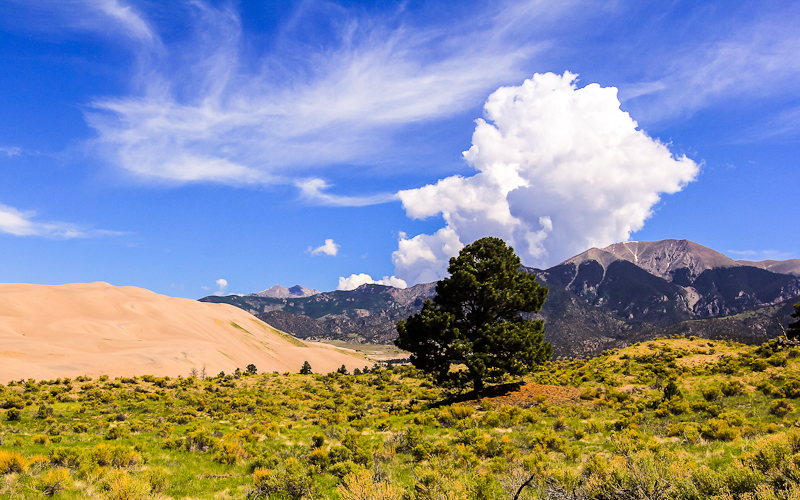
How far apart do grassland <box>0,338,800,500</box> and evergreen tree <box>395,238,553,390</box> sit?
2.18 m

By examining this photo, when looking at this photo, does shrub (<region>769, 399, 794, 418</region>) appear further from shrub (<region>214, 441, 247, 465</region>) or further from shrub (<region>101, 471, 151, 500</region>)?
shrub (<region>101, 471, 151, 500</region>)

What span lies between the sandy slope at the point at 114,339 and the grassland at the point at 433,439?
2325 centimetres

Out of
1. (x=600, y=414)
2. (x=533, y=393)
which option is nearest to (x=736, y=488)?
(x=600, y=414)

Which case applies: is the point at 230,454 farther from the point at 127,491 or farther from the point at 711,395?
the point at 711,395

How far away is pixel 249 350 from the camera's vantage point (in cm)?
12375

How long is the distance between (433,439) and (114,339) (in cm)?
8527

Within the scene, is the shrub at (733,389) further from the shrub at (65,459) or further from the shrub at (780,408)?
the shrub at (65,459)

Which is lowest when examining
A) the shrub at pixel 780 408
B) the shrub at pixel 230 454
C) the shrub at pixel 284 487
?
the shrub at pixel 780 408

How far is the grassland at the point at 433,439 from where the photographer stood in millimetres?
7914

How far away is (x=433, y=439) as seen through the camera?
1484 centimetres

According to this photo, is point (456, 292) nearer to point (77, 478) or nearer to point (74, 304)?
point (77, 478)

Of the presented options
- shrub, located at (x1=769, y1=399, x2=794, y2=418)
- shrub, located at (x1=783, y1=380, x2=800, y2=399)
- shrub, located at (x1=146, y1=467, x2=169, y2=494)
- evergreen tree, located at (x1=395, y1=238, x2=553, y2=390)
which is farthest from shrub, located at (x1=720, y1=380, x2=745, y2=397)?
shrub, located at (x1=146, y1=467, x2=169, y2=494)

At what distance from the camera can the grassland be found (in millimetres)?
7914

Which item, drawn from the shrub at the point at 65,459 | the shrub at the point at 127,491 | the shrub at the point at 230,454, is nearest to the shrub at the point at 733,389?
the shrub at the point at 230,454
